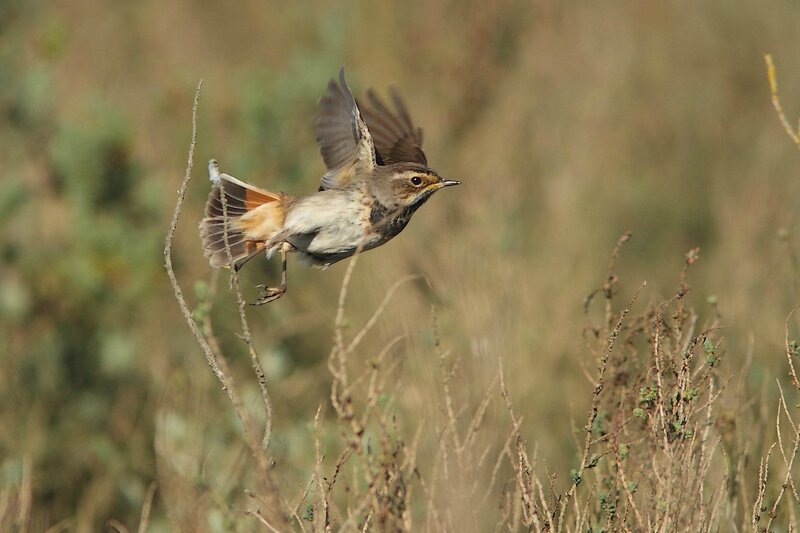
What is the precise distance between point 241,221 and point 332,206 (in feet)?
1.86

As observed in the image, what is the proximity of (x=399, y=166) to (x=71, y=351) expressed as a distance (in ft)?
11.0

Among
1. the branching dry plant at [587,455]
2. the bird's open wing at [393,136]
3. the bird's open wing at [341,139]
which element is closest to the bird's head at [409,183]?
the bird's open wing at [341,139]

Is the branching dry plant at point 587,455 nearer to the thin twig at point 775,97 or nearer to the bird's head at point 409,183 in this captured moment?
the thin twig at point 775,97

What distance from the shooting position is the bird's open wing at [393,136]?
18.2 ft

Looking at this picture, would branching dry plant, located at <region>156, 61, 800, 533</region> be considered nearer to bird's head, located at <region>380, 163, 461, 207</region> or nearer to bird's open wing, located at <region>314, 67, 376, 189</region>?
bird's head, located at <region>380, 163, 461, 207</region>

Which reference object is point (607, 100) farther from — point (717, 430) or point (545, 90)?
point (717, 430)

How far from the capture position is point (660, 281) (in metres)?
8.26

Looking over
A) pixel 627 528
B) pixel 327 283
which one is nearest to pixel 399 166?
pixel 627 528

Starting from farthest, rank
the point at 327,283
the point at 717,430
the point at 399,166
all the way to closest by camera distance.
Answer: the point at 327,283
the point at 399,166
the point at 717,430

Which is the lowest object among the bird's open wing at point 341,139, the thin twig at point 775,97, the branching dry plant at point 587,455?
the branching dry plant at point 587,455

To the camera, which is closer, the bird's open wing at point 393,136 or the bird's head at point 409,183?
the bird's head at point 409,183

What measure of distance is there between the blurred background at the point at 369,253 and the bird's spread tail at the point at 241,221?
2.18 ft

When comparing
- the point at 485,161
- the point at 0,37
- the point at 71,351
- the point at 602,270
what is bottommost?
the point at 71,351

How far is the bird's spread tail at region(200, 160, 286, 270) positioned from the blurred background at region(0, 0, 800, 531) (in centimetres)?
66
